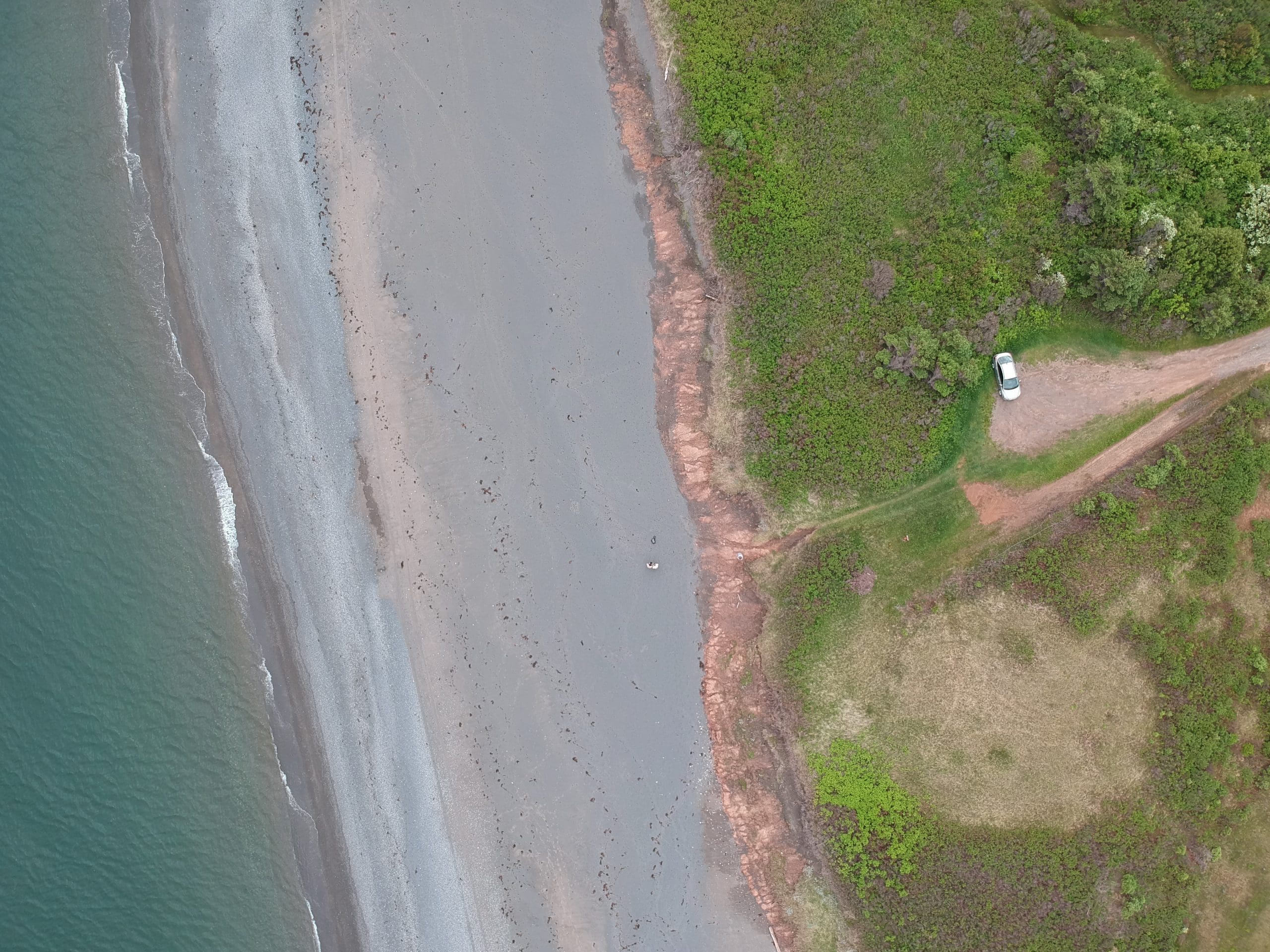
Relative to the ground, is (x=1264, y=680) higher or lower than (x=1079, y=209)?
lower

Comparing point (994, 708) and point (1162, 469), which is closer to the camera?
point (1162, 469)

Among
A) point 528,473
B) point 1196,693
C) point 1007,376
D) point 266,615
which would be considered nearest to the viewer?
point 1007,376

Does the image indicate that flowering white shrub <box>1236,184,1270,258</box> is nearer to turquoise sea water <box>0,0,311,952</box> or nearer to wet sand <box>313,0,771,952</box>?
wet sand <box>313,0,771,952</box>

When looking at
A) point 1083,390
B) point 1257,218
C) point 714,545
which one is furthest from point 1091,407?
point 714,545

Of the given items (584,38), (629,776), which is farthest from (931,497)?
(584,38)

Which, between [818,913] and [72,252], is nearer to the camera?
[818,913]

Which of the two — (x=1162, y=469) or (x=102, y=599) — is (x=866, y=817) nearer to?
(x=1162, y=469)

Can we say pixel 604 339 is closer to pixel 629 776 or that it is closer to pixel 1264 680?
pixel 629 776
